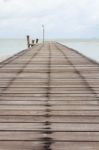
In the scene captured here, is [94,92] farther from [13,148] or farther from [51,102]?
[13,148]

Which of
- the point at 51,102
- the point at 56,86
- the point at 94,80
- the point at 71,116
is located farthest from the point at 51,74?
the point at 71,116

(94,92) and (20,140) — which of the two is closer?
(20,140)

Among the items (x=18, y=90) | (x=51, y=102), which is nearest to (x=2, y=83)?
(x=18, y=90)

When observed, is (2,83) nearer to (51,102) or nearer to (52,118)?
(51,102)

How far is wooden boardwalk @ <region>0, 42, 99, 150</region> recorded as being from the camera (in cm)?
320

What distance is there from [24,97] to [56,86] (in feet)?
3.46

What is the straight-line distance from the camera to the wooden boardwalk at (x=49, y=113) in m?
3.20

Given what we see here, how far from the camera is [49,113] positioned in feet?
13.6

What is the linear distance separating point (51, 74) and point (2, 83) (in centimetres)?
153

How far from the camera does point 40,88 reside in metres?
5.84

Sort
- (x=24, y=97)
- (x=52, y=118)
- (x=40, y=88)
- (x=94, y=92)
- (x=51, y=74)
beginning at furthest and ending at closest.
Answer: (x=51, y=74) → (x=40, y=88) → (x=94, y=92) → (x=24, y=97) → (x=52, y=118)

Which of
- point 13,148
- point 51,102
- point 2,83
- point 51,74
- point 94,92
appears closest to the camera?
point 13,148

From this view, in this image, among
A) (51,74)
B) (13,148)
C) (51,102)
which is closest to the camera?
(13,148)

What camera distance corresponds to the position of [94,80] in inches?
267
